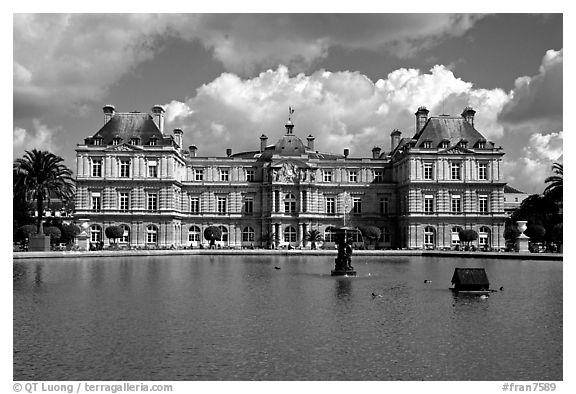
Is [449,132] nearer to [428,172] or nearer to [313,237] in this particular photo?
[428,172]

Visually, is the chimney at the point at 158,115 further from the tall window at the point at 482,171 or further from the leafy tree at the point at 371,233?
the tall window at the point at 482,171

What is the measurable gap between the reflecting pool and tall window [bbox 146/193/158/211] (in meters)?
47.4

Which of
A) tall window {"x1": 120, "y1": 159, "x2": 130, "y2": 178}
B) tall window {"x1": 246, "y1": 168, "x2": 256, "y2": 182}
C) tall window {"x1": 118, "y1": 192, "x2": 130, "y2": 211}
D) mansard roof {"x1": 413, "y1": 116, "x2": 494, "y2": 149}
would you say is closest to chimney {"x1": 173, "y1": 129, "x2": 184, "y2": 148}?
tall window {"x1": 246, "y1": 168, "x2": 256, "y2": 182}

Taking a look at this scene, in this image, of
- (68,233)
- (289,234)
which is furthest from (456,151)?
(68,233)

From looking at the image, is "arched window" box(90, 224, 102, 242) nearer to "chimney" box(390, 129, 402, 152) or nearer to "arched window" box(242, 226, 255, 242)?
"arched window" box(242, 226, 255, 242)

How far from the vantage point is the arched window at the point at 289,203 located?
86188 millimetres

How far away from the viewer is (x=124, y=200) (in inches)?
3174

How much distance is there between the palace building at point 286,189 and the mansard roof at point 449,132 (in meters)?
0.13

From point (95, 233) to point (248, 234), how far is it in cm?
2014

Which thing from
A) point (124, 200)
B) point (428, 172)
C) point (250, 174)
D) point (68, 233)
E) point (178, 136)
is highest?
point (178, 136)

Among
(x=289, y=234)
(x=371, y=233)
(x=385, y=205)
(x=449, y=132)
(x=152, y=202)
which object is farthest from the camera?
(x=385, y=205)

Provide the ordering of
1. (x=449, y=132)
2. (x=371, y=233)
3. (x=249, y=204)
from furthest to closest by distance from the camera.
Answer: (x=249, y=204), (x=449, y=132), (x=371, y=233)

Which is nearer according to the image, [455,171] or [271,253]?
[271,253]
